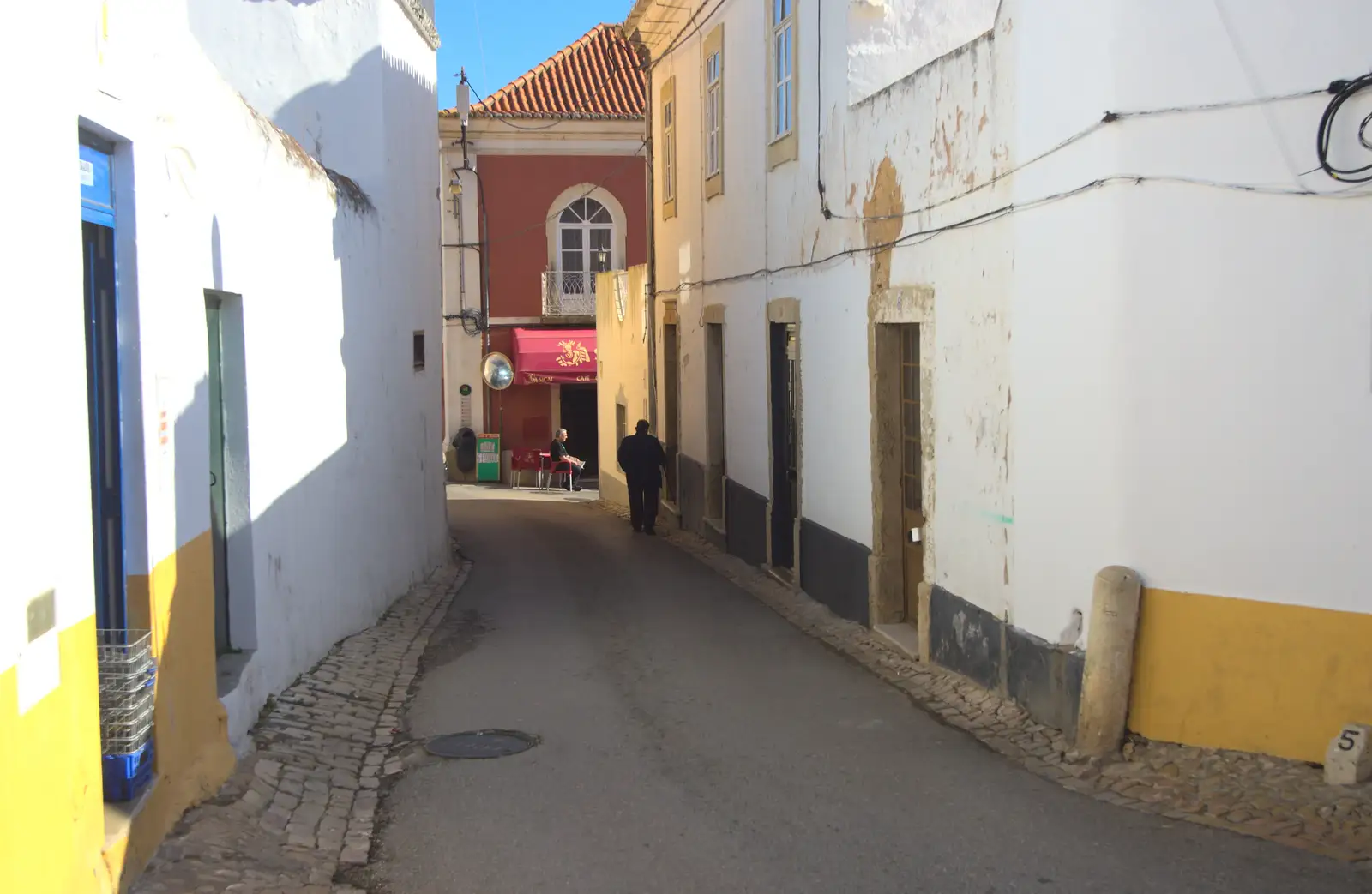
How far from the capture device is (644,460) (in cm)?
1933

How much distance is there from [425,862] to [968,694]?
3.99m

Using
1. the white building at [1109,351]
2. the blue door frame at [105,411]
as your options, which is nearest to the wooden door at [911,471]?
the white building at [1109,351]

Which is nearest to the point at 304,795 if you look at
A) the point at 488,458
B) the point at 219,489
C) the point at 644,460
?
the point at 219,489

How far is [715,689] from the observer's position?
30.4ft

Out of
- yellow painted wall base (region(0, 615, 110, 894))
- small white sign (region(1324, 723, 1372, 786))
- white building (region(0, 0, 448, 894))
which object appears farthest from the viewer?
small white sign (region(1324, 723, 1372, 786))

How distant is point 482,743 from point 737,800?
6.02 ft

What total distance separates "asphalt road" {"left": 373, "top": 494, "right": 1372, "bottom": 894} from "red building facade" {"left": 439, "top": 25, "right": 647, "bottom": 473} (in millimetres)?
22439

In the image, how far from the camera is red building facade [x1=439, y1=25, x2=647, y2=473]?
3275 cm

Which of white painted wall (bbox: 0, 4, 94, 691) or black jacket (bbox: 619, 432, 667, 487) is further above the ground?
white painted wall (bbox: 0, 4, 94, 691)

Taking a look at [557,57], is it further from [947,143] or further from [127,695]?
[127,695]

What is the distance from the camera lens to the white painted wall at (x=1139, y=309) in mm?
6359

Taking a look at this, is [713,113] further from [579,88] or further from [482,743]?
[579,88]

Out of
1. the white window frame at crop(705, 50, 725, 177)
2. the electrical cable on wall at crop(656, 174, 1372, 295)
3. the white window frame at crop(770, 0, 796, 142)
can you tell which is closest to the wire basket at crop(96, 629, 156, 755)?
the electrical cable on wall at crop(656, 174, 1372, 295)

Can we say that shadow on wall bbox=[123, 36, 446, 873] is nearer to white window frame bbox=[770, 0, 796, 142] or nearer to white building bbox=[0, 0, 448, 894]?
white building bbox=[0, 0, 448, 894]
